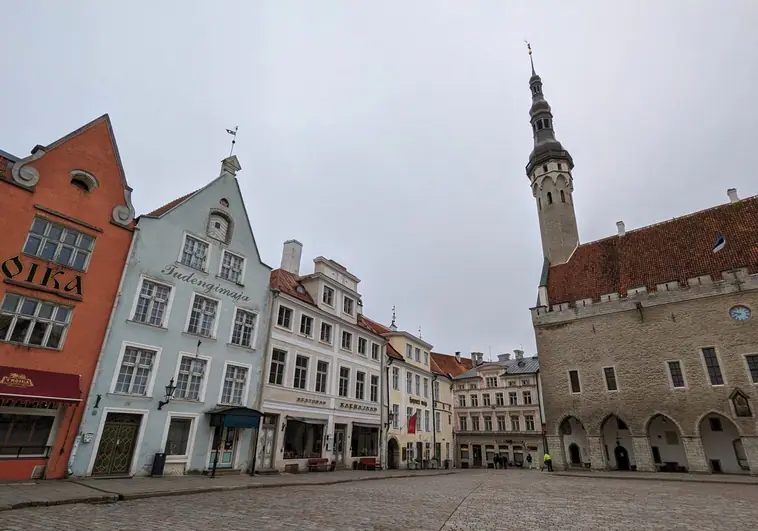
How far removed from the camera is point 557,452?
31.5 m

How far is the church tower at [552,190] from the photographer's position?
4125 centimetres

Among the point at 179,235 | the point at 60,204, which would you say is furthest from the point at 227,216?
the point at 60,204

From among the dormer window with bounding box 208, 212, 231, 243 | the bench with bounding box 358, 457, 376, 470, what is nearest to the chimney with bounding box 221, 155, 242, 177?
the dormer window with bounding box 208, 212, 231, 243

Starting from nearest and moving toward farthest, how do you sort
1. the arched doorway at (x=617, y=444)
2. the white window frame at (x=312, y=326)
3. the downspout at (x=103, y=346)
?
the downspout at (x=103, y=346), the white window frame at (x=312, y=326), the arched doorway at (x=617, y=444)

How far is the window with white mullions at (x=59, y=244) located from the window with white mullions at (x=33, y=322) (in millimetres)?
1691

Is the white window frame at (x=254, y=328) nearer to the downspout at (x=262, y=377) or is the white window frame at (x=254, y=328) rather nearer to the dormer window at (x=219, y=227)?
the downspout at (x=262, y=377)

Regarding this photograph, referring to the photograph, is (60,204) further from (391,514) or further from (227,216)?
(391,514)

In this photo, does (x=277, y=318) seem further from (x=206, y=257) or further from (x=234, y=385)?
(x=206, y=257)

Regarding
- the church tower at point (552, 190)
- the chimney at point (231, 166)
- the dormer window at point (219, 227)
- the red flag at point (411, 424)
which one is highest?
the church tower at point (552, 190)

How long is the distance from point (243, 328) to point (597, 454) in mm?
26280

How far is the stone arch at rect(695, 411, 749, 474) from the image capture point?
2586cm

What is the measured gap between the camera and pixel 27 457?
44.8ft

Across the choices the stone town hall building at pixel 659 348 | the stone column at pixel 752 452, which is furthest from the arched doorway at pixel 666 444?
the stone column at pixel 752 452

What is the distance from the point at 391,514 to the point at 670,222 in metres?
35.8
